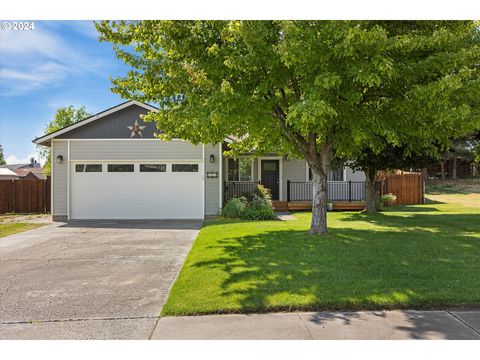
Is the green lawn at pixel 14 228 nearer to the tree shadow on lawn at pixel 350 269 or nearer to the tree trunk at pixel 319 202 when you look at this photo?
the tree shadow on lawn at pixel 350 269

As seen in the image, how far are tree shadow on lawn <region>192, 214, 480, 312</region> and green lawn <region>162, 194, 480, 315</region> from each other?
1 centimetres

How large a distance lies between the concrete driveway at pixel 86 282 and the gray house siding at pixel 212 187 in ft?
12.8

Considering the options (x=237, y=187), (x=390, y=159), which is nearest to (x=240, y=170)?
(x=237, y=187)

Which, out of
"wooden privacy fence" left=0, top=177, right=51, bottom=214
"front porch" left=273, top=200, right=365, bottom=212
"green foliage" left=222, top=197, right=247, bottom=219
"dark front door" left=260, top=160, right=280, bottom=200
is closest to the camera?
"green foliage" left=222, top=197, right=247, bottom=219

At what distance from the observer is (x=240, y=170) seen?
1748 centimetres

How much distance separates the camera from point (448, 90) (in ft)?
20.1

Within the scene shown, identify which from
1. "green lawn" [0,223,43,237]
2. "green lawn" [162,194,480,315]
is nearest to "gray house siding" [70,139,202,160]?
"green lawn" [0,223,43,237]

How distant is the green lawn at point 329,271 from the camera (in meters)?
4.16

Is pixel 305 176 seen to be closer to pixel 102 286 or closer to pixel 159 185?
pixel 159 185

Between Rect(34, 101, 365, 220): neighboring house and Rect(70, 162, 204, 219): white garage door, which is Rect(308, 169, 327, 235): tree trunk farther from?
Rect(70, 162, 204, 219): white garage door

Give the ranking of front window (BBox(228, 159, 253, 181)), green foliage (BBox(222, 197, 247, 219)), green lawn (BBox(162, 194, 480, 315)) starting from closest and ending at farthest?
green lawn (BBox(162, 194, 480, 315)) < green foliage (BBox(222, 197, 247, 219)) < front window (BBox(228, 159, 253, 181))

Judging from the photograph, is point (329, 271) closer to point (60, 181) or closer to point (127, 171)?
point (127, 171)

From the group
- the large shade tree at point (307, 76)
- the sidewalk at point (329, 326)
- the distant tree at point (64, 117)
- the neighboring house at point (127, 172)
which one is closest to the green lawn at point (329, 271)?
the sidewalk at point (329, 326)

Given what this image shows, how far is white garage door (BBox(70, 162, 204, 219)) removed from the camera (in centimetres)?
1430
